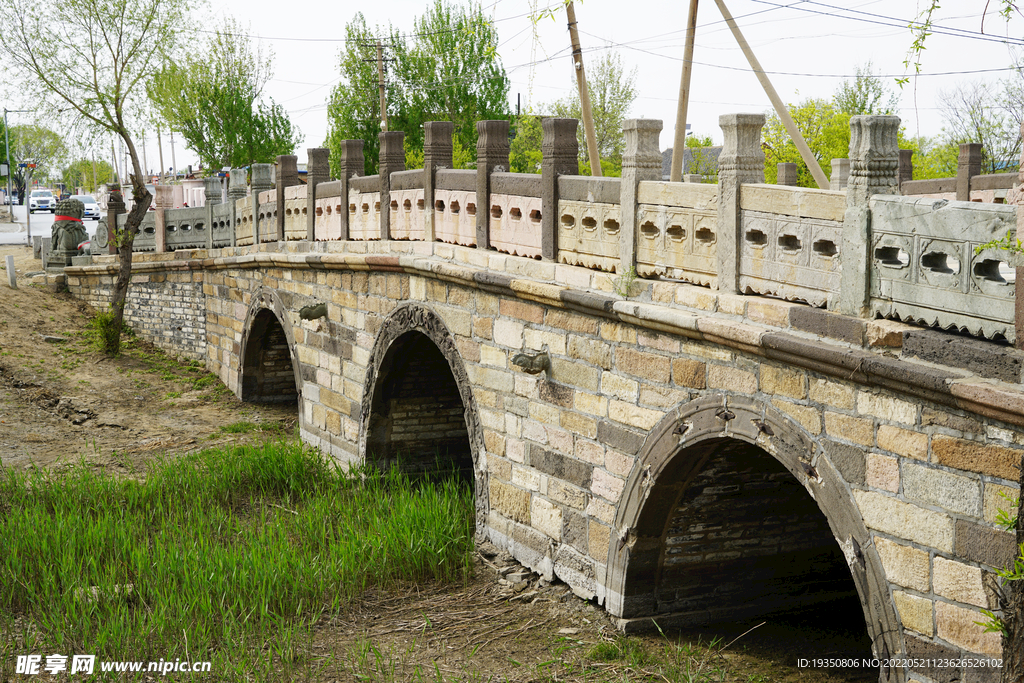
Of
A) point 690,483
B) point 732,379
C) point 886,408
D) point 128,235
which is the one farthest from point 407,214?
point 128,235

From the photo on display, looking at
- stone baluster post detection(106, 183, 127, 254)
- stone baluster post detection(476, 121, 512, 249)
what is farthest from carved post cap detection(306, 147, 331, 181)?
stone baluster post detection(106, 183, 127, 254)

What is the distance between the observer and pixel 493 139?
9180 mm

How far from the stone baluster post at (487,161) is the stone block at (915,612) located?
5.21 meters

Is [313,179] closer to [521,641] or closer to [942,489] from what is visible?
[521,641]

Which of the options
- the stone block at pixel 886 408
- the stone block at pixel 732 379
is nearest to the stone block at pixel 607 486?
the stone block at pixel 732 379

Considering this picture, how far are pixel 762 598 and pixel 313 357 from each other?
24.2ft

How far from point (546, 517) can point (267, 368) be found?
31.7ft

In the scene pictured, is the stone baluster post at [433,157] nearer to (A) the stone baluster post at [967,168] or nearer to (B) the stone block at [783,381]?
(B) the stone block at [783,381]

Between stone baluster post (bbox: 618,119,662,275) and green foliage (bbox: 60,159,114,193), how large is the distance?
63743 millimetres

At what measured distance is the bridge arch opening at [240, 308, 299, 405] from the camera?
54.9ft

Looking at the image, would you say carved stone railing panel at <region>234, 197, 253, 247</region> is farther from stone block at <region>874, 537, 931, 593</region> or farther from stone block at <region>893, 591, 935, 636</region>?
stone block at <region>893, 591, 935, 636</region>

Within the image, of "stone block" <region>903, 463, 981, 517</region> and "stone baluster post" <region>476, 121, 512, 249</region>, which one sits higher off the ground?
"stone baluster post" <region>476, 121, 512, 249</region>

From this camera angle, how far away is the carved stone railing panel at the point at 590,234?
757 cm

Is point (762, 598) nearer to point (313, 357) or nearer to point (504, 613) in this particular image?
point (504, 613)
